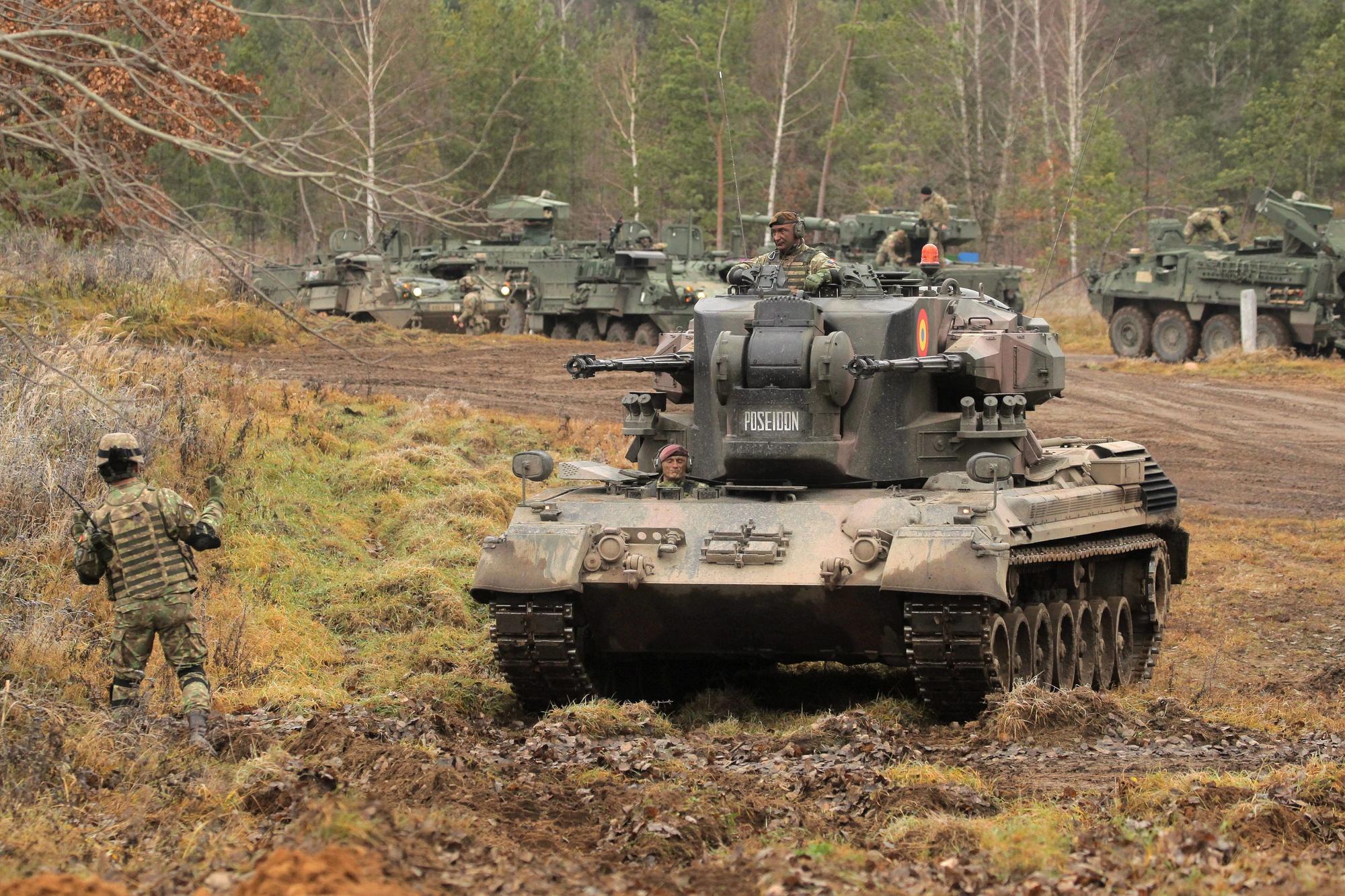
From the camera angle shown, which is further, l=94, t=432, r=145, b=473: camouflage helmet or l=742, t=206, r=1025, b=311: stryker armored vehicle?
l=742, t=206, r=1025, b=311: stryker armored vehicle

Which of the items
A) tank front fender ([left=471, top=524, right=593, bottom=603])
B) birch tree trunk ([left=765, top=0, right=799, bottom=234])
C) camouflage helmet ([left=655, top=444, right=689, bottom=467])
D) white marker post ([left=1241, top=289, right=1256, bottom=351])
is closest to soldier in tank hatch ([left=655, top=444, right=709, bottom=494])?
camouflage helmet ([left=655, top=444, right=689, bottom=467])

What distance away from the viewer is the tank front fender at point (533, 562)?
1019 centimetres

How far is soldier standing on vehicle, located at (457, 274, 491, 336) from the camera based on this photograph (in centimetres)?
3469

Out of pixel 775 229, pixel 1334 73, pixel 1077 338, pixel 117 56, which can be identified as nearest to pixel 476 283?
pixel 1077 338

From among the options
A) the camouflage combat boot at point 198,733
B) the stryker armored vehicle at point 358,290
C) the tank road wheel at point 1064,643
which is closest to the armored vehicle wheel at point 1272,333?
the stryker armored vehicle at point 358,290

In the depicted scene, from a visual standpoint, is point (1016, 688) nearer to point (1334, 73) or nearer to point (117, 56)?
point (117, 56)

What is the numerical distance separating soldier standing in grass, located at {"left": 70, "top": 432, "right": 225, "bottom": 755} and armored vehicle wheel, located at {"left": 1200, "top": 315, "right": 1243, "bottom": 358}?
2440 cm

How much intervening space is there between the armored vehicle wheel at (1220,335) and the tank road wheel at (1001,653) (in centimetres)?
2159

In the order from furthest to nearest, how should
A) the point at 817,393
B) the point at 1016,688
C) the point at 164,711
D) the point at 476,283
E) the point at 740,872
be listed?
the point at 476,283
the point at 817,393
the point at 1016,688
the point at 164,711
the point at 740,872

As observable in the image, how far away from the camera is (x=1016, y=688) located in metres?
10.0

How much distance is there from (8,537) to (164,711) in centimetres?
340

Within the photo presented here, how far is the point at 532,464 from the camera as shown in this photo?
438 inches

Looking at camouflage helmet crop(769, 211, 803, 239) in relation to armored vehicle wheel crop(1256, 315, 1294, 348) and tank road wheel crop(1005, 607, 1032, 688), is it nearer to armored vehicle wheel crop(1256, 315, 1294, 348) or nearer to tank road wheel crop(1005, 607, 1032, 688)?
tank road wheel crop(1005, 607, 1032, 688)

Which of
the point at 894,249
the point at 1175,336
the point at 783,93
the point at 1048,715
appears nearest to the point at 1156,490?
the point at 1048,715
